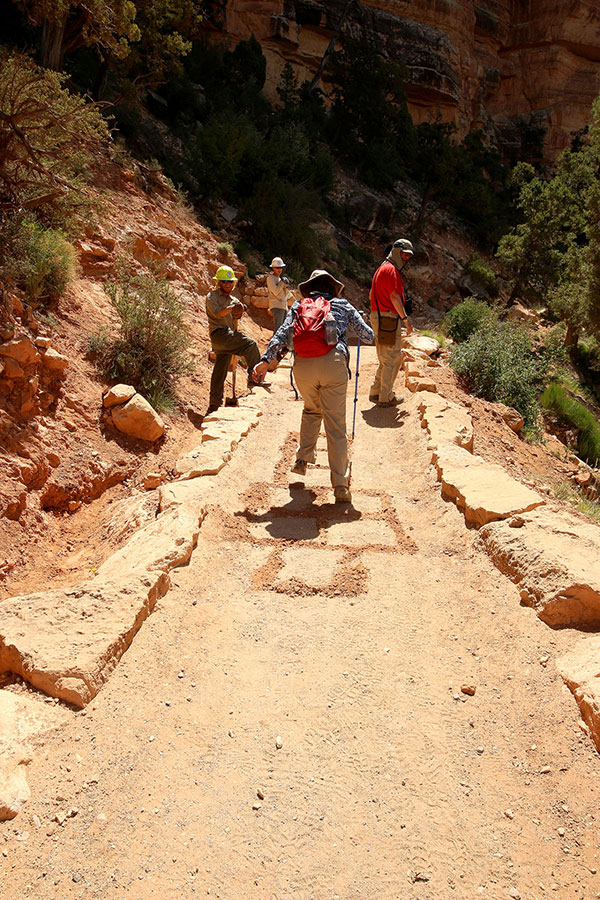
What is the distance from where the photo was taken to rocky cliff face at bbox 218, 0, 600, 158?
103 feet

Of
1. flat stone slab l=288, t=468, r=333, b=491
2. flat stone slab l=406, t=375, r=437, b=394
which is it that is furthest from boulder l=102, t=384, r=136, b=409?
flat stone slab l=406, t=375, r=437, b=394

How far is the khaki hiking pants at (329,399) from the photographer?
182 inches

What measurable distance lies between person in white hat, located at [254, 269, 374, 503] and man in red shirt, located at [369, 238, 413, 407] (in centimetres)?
212

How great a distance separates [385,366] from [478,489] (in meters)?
3.29

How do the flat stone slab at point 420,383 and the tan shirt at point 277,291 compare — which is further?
the tan shirt at point 277,291

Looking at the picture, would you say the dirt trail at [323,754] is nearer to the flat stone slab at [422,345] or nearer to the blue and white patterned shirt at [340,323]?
→ the blue and white patterned shirt at [340,323]

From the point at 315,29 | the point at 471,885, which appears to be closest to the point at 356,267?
the point at 315,29

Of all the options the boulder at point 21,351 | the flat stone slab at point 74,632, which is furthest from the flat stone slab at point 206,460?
the flat stone slab at point 74,632

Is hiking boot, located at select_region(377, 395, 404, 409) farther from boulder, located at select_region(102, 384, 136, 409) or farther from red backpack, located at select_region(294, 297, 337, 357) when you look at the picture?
red backpack, located at select_region(294, 297, 337, 357)

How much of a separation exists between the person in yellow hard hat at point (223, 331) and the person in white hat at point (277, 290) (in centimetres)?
232

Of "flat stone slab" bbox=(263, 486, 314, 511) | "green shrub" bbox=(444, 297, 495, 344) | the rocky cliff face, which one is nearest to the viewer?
"flat stone slab" bbox=(263, 486, 314, 511)

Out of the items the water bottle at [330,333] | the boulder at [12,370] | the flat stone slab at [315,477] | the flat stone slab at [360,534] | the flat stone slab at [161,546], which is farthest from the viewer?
the flat stone slab at [315,477]

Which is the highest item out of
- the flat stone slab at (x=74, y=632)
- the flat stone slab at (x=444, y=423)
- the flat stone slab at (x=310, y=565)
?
the flat stone slab at (x=444, y=423)

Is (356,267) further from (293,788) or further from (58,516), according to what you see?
(293,788)
